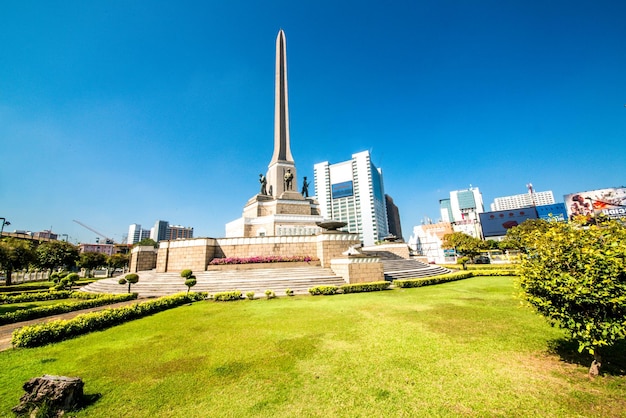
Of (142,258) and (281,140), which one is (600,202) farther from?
(142,258)

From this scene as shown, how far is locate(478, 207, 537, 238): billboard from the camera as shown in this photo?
78.5 meters

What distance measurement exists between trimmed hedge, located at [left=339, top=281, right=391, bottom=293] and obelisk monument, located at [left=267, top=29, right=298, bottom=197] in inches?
758

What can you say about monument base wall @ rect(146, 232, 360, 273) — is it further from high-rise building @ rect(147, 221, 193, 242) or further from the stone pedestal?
high-rise building @ rect(147, 221, 193, 242)

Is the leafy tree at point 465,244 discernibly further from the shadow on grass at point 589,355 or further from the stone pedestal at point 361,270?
the shadow on grass at point 589,355

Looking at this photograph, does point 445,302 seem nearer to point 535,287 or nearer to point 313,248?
point 535,287

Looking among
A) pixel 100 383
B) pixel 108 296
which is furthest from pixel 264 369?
pixel 108 296

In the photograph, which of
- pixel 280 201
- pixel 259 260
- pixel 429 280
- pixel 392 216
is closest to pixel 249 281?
pixel 259 260

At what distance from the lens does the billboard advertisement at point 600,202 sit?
6166cm

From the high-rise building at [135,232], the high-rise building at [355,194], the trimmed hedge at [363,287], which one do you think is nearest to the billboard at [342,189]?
the high-rise building at [355,194]

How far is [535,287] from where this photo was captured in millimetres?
4848

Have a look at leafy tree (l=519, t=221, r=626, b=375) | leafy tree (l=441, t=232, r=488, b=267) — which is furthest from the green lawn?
leafy tree (l=441, t=232, r=488, b=267)

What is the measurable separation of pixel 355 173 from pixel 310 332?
398 feet

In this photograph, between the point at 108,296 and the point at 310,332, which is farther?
the point at 108,296

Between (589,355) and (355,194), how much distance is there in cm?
11875
